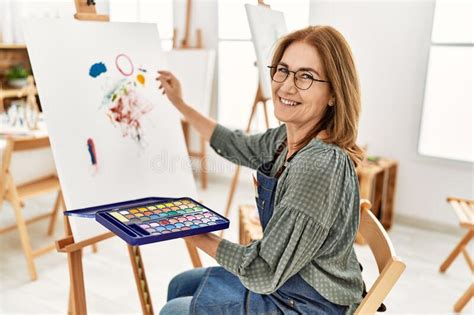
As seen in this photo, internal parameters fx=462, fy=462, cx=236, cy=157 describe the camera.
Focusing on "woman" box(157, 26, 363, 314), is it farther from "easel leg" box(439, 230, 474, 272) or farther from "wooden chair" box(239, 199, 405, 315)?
"easel leg" box(439, 230, 474, 272)

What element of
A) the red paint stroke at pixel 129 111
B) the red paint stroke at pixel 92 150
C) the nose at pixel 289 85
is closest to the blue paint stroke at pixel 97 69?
the red paint stroke at pixel 129 111

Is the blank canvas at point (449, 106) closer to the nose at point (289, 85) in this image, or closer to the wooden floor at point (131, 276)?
the wooden floor at point (131, 276)

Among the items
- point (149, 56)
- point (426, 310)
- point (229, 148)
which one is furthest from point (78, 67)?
point (426, 310)

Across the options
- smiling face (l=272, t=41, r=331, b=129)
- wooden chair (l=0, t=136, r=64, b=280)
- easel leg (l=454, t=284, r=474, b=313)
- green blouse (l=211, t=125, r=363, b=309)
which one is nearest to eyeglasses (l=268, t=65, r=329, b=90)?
smiling face (l=272, t=41, r=331, b=129)

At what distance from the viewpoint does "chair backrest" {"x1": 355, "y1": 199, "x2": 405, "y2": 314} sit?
1.09 metres

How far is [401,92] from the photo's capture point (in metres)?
3.21

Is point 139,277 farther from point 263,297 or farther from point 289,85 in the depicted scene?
point 289,85

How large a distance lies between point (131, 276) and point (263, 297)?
1457 millimetres

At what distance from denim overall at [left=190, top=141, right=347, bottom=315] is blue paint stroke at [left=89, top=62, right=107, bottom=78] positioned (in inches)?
26.9

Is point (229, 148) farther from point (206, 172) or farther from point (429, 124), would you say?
point (206, 172)

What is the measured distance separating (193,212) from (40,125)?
7.02 ft

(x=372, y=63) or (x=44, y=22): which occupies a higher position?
(x=44, y=22)

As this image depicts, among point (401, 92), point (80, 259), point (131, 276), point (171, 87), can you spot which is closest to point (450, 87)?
point (401, 92)

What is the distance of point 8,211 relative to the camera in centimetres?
335
